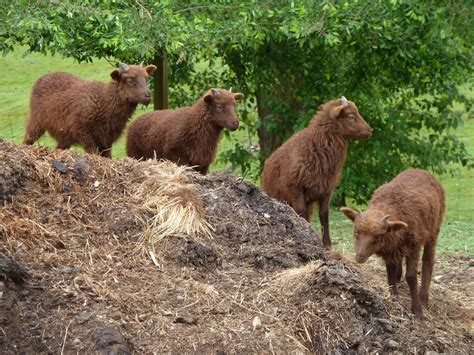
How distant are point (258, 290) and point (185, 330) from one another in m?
1.00

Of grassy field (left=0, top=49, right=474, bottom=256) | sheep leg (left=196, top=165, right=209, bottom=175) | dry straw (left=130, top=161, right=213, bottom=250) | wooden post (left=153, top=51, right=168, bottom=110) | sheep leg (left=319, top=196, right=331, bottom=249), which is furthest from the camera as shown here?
wooden post (left=153, top=51, right=168, bottom=110)

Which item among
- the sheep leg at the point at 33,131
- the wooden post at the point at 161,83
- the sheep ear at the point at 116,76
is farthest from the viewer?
the wooden post at the point at 161,83

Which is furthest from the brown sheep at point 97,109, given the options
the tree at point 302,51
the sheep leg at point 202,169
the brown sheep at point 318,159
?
the brown sheep at point 318,159

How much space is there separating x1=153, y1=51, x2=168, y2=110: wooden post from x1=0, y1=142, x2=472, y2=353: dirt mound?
22.6 ft

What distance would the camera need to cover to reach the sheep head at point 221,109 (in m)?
13.5

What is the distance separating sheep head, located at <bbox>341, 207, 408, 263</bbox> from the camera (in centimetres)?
1012

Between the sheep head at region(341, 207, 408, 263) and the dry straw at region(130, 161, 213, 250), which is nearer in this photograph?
the dry straw at region(130, 161, 213, 250)

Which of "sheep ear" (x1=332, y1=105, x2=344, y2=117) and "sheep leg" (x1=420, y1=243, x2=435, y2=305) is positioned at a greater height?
"sheep ear" (x1=332, y1=105, x2=344, y2=117)

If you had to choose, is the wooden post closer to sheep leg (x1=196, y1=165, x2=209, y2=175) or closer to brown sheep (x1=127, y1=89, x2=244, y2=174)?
brown sheep (x1=127, y1=89, x2=244, y2=174)

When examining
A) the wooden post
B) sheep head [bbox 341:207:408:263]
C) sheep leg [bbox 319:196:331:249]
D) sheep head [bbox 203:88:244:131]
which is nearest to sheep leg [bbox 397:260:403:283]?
sheep head [bbox 341:207:408:263]

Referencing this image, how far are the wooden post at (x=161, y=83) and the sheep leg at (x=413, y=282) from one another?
24.0 feet

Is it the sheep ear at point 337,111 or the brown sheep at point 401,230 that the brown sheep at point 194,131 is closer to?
the sheep ear at point 337,111

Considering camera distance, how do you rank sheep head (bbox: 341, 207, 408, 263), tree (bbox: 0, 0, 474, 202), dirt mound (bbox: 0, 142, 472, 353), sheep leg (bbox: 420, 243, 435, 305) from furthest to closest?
tree (bbox: 0, 0, 474, 202) → sheep leg (bbox: 420, 243, 435, 305) → sheep head (bbox: 341, 207, 408, 263) → dirt mound (bbox: 0, 142, 472, 353)

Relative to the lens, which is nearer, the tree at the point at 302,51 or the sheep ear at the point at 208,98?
the tree at the point at 302,51
